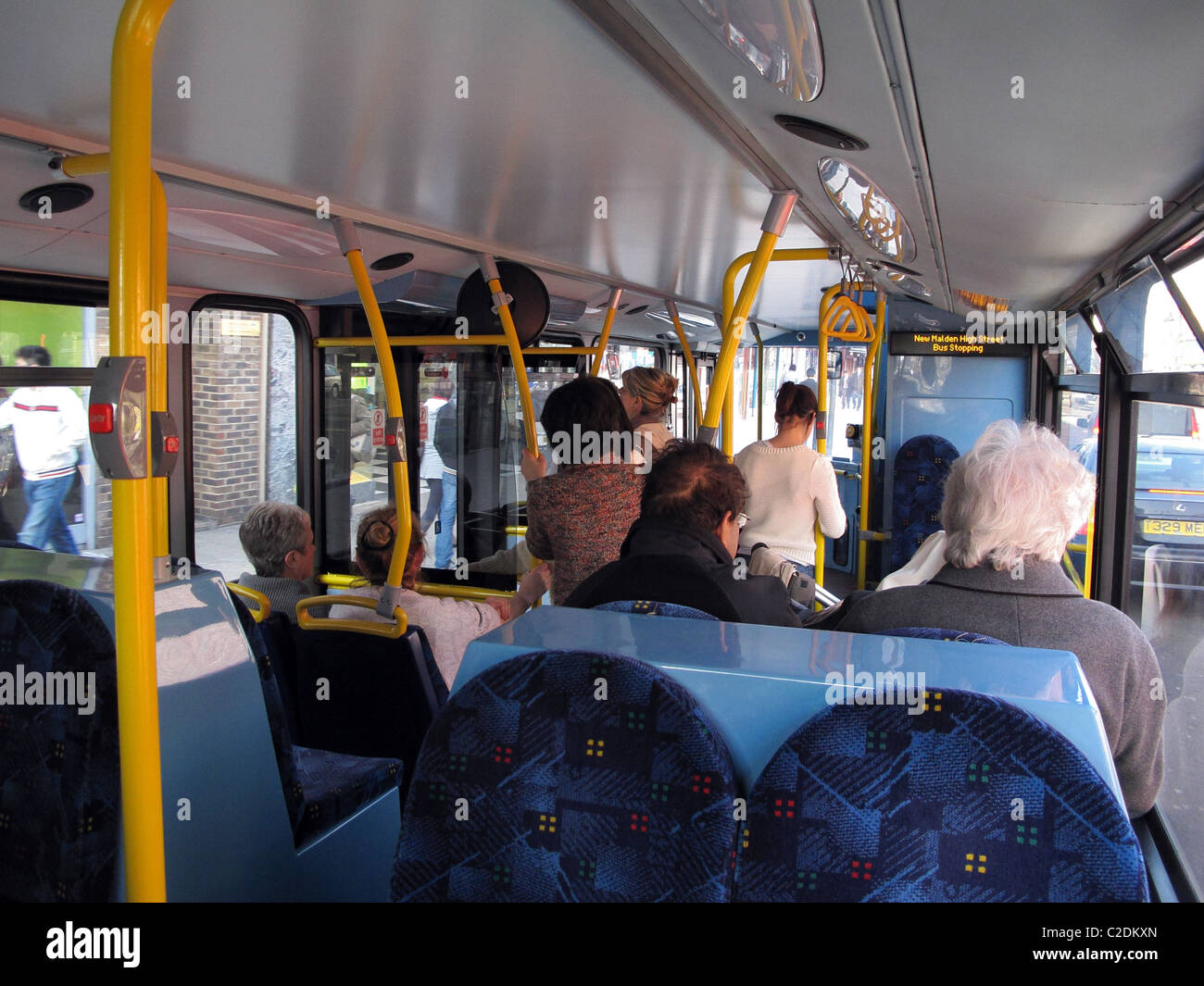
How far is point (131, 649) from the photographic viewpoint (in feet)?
4.10

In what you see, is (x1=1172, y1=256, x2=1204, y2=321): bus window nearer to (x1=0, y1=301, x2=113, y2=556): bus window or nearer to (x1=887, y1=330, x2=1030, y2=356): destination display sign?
(x1=0, y1=301, x2=113, y2=556): bus window

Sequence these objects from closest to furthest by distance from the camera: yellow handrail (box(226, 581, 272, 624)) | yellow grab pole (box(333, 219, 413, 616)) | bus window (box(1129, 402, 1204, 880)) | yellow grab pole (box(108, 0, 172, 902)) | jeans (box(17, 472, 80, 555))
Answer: yellow grab pole (box(108, 0, 172, 902)) → bus window (box(1129, 402, 1204, 880)) → yellow handrail (box(226, 581, 272, 624)) → yellow grab pole (box(333, 219, 413, 616)) → jeans (box(17, 472, 80, 555))

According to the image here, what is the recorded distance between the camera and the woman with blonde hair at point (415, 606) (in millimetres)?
3018

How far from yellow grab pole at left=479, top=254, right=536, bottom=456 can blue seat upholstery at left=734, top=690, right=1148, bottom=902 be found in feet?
8.70

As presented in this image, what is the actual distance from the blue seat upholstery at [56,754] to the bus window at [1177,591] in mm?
2460

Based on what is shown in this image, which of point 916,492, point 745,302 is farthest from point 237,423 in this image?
point 916,492

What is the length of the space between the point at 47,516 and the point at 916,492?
5.76 meters

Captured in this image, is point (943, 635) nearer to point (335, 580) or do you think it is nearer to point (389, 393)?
point (389, 393)

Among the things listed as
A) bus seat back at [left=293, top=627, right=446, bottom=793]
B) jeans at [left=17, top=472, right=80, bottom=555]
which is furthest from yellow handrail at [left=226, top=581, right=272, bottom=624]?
jeans at [left=17, top=472, right=80, bottom=555]

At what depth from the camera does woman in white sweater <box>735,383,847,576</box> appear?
14.1 feet

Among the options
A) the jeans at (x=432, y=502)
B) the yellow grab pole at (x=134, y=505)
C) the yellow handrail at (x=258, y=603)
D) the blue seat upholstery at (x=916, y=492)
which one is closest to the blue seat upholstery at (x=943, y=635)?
the yellow grab pole at (x=134, y=505)

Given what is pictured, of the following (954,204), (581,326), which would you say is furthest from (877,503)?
(954,204)

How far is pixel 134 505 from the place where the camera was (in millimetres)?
1230
